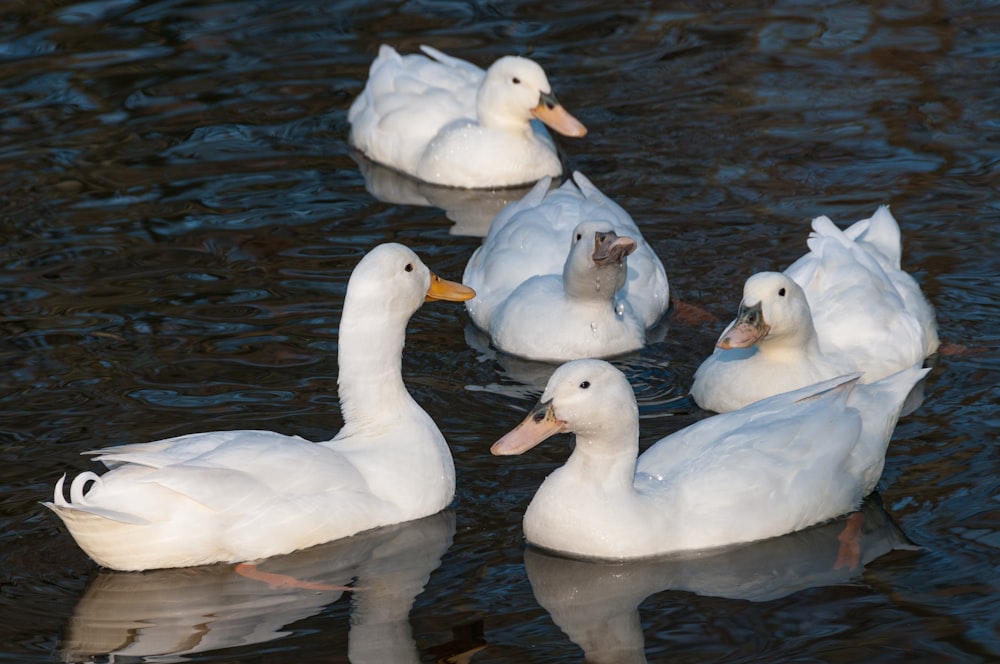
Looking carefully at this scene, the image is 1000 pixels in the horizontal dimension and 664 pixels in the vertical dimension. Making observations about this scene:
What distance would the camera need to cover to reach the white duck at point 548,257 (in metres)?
9.98

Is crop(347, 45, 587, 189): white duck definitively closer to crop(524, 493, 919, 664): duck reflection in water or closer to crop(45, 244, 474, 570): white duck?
crop(45, 244, 474, 570): white duck

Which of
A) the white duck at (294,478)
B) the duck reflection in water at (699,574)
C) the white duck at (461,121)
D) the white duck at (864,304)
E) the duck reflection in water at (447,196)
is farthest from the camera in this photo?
the white duck at (461,121)

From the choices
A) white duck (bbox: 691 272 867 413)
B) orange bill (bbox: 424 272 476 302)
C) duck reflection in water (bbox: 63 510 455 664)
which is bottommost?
duck reflection in water (bbox: 63 510 455 664)

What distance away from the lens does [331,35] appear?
51.2 feet

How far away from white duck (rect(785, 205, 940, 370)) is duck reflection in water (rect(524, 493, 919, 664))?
5.20ft

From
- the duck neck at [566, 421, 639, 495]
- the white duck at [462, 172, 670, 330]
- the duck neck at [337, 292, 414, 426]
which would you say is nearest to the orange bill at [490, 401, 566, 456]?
the duck neck at [566, 421, 639, 495]

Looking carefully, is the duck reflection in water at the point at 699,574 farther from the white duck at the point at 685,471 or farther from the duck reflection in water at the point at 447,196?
the duck reflection in water at the point at 447,196

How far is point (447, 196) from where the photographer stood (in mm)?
12445

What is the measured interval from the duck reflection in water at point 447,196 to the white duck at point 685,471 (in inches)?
179

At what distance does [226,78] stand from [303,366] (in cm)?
584

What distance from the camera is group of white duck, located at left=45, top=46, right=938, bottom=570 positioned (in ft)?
23.5

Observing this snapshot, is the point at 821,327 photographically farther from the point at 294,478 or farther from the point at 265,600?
the point at 265,600

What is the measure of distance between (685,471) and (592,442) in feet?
1.59

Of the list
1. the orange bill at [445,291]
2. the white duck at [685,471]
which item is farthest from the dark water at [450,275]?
the orange bill at [445,291]
